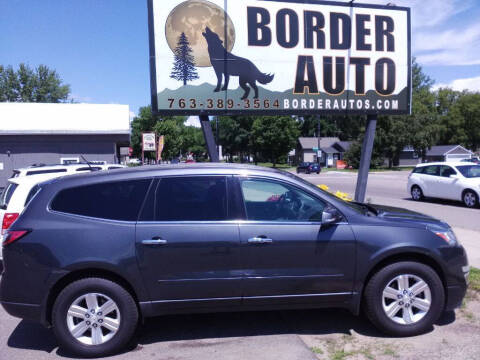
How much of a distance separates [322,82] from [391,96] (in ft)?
5.28

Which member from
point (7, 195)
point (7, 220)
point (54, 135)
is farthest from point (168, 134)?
point (7, 220)

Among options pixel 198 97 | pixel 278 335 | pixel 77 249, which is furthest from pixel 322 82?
pixel 77 249

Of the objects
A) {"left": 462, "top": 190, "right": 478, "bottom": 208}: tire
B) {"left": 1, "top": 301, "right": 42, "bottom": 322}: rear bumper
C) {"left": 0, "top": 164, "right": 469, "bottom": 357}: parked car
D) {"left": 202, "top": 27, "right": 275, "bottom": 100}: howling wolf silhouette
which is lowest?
{"left": 462, "top": 190, "right": 478, "bottom": 208}: tire

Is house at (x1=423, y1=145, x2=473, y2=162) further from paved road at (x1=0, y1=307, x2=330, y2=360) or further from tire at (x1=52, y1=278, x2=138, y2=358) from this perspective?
tire at (x1=52, y1=278, x2=138, y2=358)

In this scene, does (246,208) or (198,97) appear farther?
(198,97)

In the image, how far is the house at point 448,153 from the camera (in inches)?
2621

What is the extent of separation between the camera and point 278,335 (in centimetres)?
434

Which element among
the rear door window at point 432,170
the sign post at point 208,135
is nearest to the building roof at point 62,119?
the sign post at point 208,135

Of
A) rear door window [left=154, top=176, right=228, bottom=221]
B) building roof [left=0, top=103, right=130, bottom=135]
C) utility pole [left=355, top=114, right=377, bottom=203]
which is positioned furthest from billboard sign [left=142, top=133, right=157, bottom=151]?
rear door window [left=154, top=176, right=228, bottom=221]

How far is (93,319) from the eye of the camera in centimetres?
391

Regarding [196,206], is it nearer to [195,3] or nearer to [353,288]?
[353,288]

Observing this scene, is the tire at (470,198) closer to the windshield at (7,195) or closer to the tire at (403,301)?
the tire at (403,301)

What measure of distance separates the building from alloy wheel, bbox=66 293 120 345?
17417mm

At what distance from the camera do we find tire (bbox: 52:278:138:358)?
3.86m
